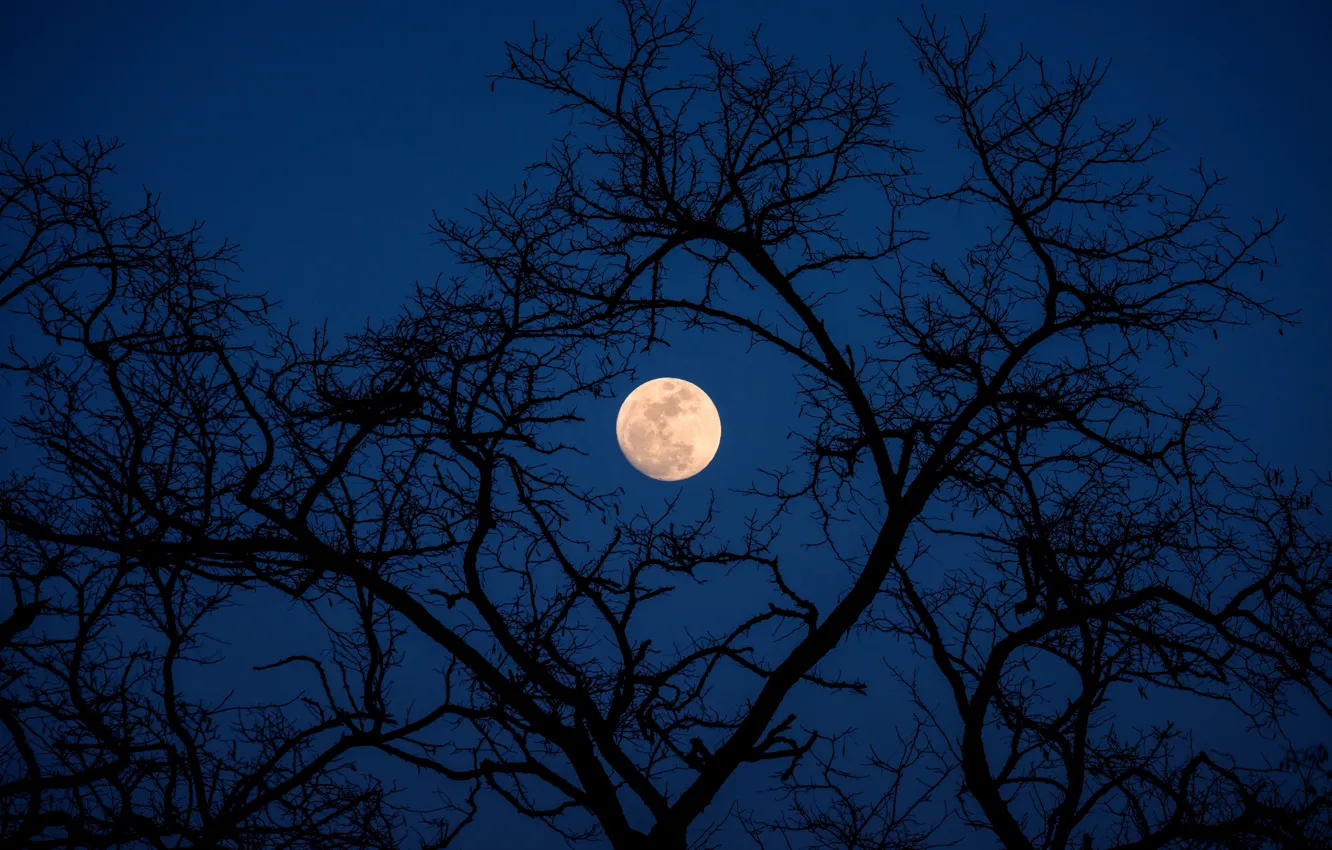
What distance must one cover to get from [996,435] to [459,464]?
4.54 meters

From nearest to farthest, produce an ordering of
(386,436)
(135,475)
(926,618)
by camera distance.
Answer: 1. (135,475)
2. (386,436)
3. (926,618)

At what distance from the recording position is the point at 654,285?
7605mm

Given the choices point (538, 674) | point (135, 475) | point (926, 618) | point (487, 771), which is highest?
point (135, 475)

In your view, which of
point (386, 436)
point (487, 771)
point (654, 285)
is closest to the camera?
point (386, 436)

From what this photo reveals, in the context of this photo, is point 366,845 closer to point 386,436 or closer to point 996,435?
point 386,436

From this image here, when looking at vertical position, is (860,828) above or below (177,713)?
below

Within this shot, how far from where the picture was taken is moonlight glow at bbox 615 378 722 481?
10211 mm

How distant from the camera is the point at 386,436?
21.2 ft

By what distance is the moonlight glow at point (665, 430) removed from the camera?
10.2 metres

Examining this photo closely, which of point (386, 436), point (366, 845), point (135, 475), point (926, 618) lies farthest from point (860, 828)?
point (135, 475)

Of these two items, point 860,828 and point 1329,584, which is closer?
point 1329,584

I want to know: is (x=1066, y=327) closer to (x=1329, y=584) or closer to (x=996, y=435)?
(x=996, y=435)

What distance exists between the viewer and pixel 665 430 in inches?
414

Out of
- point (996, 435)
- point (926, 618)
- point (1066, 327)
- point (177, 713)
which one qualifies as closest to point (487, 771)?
point (177, 713)
